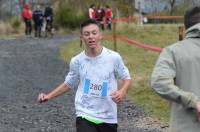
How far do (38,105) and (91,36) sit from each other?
603 centimetres

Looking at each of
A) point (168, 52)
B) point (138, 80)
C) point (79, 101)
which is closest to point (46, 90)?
point (138, 80)

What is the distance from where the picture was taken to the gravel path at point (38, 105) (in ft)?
30.7

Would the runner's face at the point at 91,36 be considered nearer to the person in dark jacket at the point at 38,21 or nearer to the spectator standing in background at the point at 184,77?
the spectator standing in background at the point at 184,77

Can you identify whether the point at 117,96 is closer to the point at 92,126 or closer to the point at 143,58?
the point at 92,126

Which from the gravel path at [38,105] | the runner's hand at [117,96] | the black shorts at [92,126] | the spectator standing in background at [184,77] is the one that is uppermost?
the spectator standing in background at [184,77]

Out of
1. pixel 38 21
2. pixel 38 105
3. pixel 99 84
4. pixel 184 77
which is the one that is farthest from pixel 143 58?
pixel 38 21

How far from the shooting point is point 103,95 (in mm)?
5684

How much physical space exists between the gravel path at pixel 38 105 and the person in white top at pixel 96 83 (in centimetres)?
328

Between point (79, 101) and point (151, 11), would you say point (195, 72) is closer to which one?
point (79, 101)

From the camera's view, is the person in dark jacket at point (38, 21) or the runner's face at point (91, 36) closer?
the runner's face at point (91, 36)

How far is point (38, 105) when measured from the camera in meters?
11.5

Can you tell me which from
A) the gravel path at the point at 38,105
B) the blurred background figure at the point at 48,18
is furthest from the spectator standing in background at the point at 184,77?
the blurred background figure at the point at 48,18

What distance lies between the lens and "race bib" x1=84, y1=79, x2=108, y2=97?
5.67 meters

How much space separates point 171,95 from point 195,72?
0.80ft
